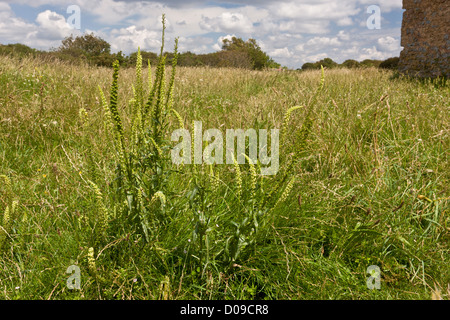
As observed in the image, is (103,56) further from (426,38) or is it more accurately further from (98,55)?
(426,38)

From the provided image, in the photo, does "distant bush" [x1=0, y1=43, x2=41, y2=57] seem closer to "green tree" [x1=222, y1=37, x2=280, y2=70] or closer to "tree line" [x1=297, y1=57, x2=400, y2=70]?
"tree line" [x1=297, y1=57, x2=400, y2=70]

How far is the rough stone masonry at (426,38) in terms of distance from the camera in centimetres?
827

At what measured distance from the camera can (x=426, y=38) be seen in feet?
28.5

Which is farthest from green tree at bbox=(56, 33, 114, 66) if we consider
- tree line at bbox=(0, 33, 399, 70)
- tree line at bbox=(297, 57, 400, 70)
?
tree line at bbox=(297, 57, 400, 70)

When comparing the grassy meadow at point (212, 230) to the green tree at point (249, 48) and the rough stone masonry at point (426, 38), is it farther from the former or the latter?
the green tree at point (249, 48)

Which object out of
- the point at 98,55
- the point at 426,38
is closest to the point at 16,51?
the point at 98,55

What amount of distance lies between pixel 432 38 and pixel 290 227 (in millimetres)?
8799

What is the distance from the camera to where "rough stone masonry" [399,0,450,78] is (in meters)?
8.27

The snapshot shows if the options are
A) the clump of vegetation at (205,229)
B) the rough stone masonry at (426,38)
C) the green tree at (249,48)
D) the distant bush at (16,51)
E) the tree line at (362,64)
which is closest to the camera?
the clump of vegetation at (205,229)

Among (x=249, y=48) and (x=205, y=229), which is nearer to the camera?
(x=205, y=229)

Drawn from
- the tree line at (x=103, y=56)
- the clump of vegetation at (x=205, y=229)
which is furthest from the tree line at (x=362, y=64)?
the clump of vegetation at (x=205, y=229)

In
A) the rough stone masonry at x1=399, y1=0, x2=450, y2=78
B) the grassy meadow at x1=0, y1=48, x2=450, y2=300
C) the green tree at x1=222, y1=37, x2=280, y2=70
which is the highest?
the green tree at x1=222, y1=37, x2=280, y2=70
